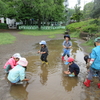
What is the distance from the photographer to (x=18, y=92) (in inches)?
130

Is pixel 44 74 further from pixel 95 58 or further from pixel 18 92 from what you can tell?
pixel 95 58

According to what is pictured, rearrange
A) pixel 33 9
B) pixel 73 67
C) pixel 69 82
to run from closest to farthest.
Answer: pixel 69 82
pixel 73 67
pixel 33 9

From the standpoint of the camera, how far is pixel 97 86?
3662mm

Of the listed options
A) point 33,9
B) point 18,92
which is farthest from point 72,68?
point 33,9

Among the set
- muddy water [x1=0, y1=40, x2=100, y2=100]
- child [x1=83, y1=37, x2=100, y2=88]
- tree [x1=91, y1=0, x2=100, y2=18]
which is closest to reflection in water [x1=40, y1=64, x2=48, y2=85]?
muddy water [x1=0, y1=40, x2=100, y2=100]

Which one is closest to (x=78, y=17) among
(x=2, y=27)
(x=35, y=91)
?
(x=2, y=27)

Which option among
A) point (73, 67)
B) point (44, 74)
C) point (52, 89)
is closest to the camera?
point (52, 89)

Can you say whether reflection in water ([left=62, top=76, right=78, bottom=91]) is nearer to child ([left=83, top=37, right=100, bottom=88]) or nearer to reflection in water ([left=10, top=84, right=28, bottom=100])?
child ([left=83, top=37, right=100, bottom=88])

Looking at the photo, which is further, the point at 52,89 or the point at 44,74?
the point at 44,74

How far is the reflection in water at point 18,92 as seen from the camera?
3.10 m

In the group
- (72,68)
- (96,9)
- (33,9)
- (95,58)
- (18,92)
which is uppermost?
(33,9)

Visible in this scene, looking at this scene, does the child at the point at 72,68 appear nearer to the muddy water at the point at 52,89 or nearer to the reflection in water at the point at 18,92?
the muddy water at the point at 52,89

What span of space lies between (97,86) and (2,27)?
28.8m

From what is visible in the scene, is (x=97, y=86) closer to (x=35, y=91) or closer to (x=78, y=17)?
(x=35, y=91)
